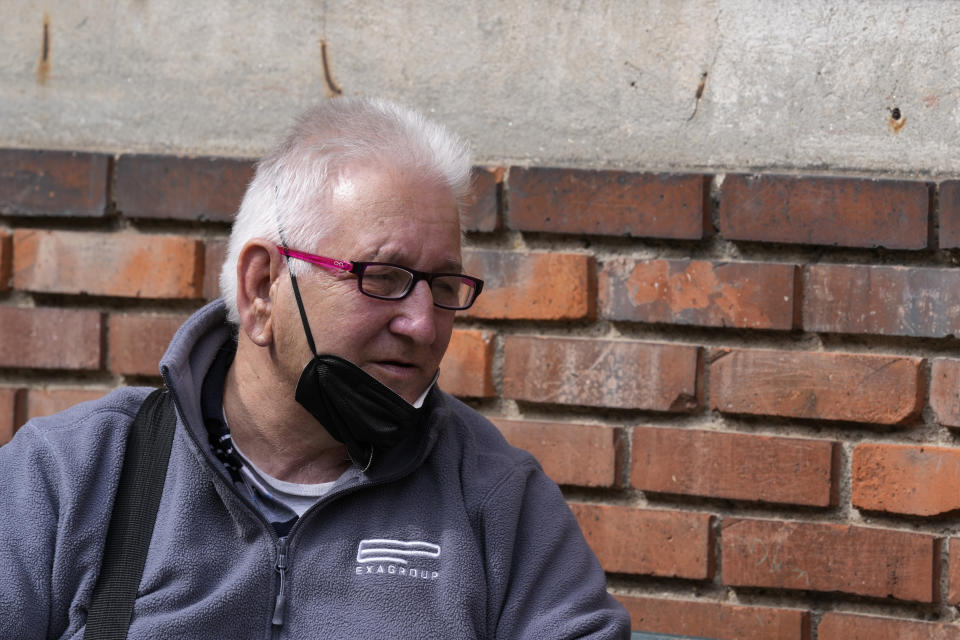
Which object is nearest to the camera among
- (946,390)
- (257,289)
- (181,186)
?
(257,289)

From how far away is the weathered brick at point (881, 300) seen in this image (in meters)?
2.04

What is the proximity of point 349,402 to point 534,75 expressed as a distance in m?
0.89

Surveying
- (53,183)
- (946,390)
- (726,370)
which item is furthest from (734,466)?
(53,183)

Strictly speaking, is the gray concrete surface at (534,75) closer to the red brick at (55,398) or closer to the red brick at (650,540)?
the red brick at (55,398)

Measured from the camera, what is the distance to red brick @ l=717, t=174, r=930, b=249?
80.4 inches

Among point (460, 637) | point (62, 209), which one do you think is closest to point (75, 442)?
point (460, 637)

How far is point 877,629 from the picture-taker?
2.07 metres

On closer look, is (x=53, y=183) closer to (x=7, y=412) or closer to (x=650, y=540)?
(x=7, y=412)

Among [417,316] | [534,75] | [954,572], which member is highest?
[534,75]

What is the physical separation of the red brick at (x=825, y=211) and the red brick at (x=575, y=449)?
1.49ft

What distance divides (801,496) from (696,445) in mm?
211

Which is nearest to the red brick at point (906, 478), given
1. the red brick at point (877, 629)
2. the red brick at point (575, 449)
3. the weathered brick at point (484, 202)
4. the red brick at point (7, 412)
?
the red brick at point (877, 629)

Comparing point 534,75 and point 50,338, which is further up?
point 534,75

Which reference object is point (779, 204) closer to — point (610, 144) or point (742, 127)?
point (742, 127)
